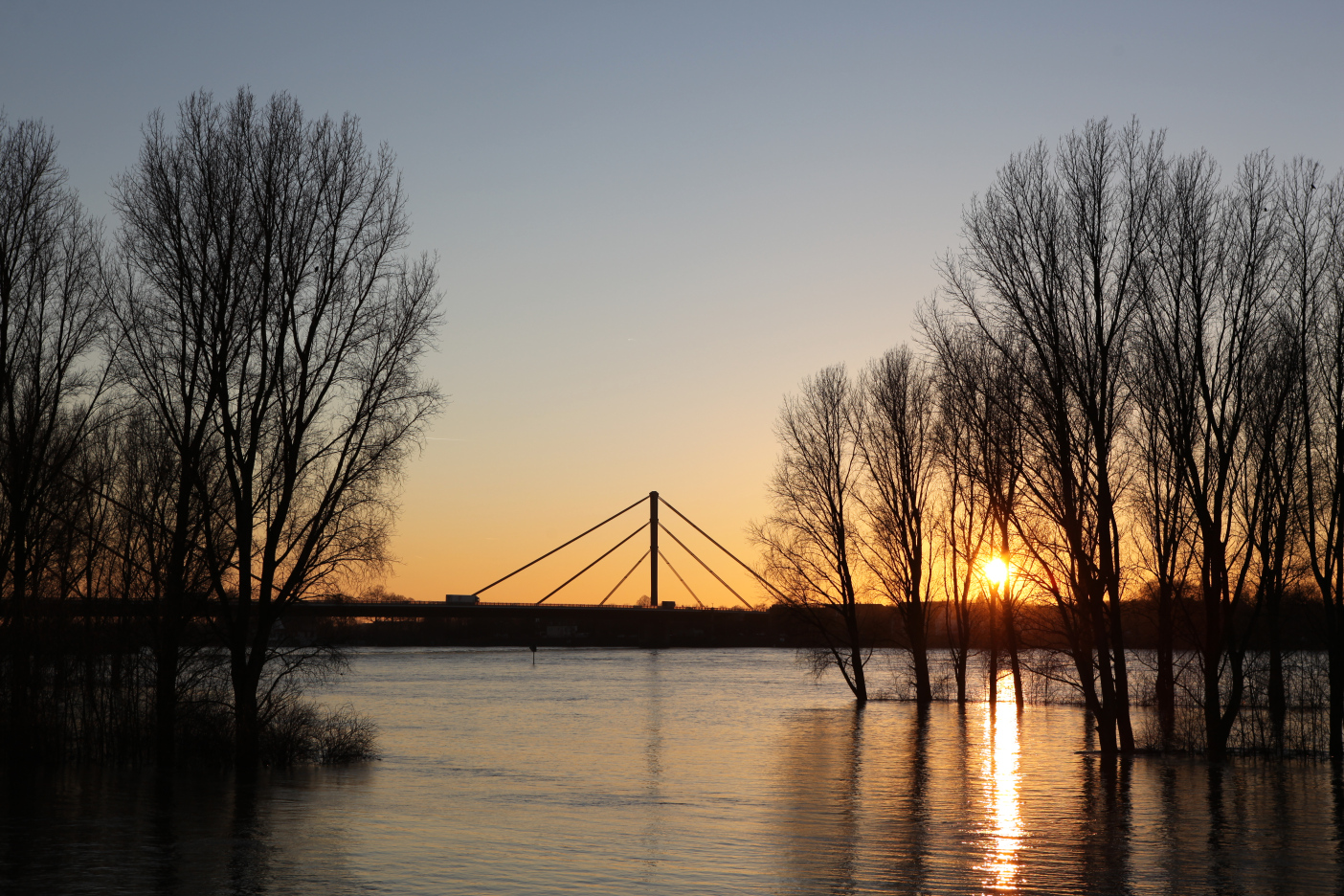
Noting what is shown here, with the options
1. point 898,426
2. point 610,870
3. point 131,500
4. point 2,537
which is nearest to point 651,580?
point 898,426

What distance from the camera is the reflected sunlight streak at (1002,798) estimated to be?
14716 mm

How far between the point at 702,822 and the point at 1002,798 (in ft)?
22.2

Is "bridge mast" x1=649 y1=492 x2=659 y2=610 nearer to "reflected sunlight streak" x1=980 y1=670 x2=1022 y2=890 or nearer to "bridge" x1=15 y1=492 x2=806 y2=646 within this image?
"bridge" x1=15 y1=492 x2=806 y2=646

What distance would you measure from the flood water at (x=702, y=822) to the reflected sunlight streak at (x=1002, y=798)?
0.08m

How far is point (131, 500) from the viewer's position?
33.0 meters

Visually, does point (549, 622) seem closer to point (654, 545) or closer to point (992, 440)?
point (654, 545)

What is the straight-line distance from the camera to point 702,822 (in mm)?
19125

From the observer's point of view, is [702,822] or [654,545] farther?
[654,545]

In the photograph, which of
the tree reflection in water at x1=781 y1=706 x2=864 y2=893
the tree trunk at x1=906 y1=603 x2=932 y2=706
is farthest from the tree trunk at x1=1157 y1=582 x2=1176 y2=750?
the tree trunk at x1=906 y1=603 x2=932 y2=706

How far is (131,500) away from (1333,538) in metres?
32.6

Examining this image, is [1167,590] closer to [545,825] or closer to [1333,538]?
[1333,538]

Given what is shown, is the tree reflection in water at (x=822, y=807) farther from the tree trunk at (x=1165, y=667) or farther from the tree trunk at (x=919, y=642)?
the tree trunk at (x=1165, y=667)

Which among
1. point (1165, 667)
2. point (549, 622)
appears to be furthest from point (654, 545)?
point (1165, 667)

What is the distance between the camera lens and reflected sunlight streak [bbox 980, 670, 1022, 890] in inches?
579
